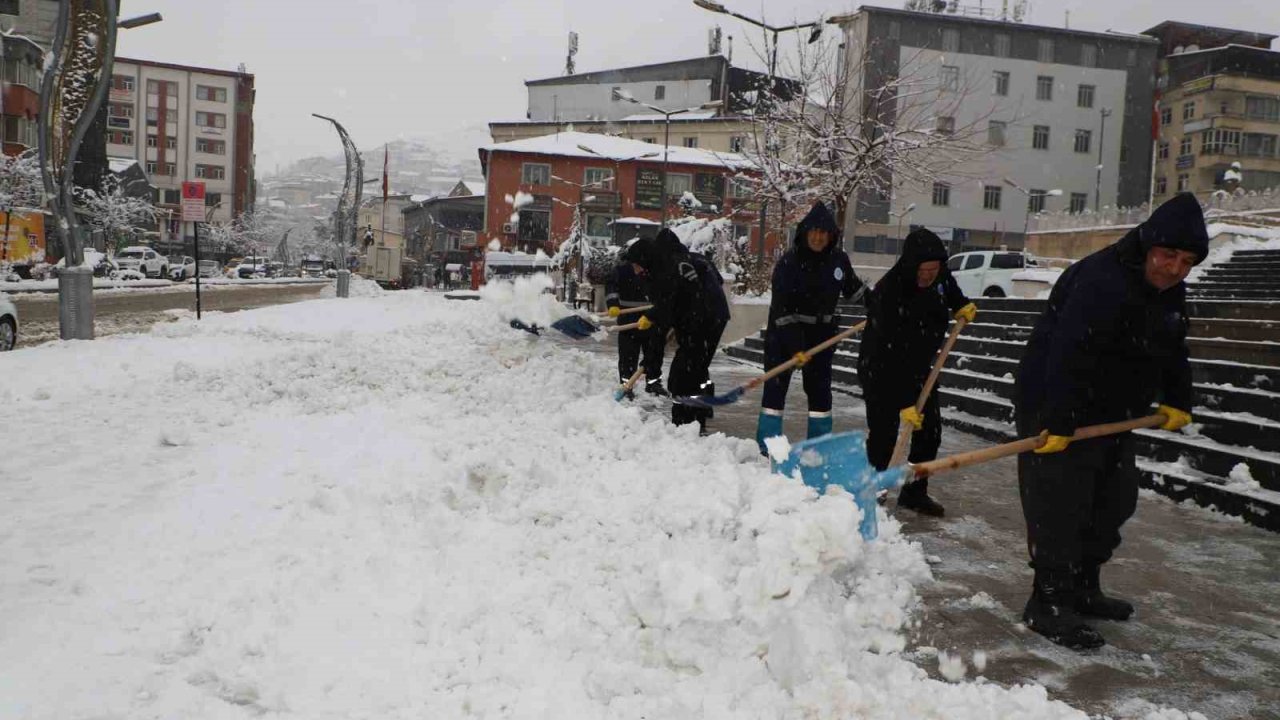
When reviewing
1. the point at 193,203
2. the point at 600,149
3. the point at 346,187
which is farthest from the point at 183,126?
the point at 193,203

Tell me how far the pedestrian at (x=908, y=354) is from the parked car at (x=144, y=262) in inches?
1693

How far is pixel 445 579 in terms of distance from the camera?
331 centimetres

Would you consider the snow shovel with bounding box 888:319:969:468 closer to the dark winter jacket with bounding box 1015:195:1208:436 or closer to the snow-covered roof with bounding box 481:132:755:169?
the dark winter jacket with bounding box 1015:195:1208:436

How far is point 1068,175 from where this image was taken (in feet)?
162

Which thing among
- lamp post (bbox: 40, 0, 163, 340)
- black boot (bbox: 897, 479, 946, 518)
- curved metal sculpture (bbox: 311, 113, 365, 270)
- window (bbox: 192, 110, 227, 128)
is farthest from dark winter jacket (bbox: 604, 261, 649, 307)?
window (bbox: 192, 110, 227, 128)

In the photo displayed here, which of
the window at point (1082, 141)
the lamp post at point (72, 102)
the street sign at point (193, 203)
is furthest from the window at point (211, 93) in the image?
the lamp post at point (72, 102)

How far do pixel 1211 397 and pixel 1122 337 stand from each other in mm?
3903

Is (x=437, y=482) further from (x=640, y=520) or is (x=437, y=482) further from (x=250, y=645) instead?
(x=250, y=645)

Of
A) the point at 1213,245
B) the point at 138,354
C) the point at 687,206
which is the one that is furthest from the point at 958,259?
the point at 138,354

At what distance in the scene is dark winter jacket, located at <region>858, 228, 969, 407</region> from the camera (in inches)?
195

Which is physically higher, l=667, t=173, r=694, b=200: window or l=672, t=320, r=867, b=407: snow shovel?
l=667, t=173, r=694, b=200: window

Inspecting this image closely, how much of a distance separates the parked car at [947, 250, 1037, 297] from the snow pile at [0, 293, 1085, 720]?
15586 millimetres

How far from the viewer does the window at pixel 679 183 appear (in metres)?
49.4

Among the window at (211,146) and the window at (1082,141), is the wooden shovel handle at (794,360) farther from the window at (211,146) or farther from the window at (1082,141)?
the window at (211,146)
